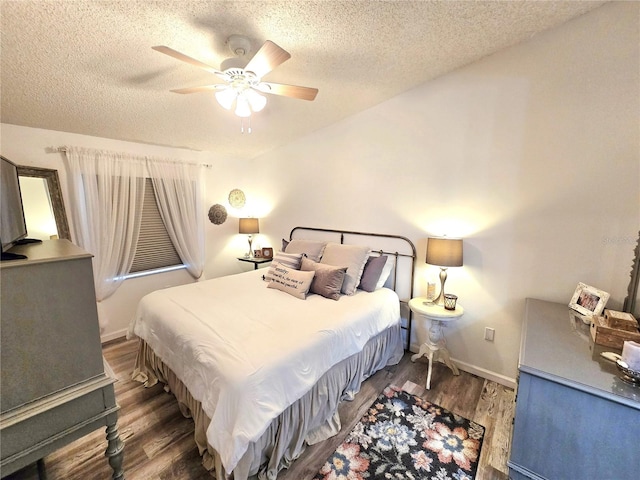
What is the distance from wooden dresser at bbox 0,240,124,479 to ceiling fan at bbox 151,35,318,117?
126cm

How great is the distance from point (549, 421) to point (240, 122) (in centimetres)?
355

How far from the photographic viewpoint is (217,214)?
13.2 feet

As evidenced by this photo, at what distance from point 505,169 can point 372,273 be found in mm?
1498

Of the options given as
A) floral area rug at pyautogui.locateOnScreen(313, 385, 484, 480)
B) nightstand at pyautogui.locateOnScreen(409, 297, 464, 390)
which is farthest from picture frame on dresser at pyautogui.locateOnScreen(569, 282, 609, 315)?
floral area rug at pyautogui.locateOnScreen(313, 385, 484, 480)

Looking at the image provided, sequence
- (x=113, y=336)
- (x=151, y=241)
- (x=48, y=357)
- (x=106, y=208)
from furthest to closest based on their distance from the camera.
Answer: (x=151, y=241)
(x=113, y=336)
(x=106, y=208)
(x=48, y=357)

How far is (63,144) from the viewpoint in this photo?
2678 mm

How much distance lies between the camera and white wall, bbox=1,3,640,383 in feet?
6.11

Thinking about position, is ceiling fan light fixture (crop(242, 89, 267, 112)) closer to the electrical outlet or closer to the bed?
the bed

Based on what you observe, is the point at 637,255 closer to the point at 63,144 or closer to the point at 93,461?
the point at 93,461

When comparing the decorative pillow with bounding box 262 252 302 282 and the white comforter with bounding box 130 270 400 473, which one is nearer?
the white comforter with bounding box 130 270 400 473

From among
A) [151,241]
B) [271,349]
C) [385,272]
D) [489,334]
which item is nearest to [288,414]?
[271,349]

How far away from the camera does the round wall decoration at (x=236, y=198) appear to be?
421cm

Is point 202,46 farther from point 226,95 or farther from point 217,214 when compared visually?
point 217,214

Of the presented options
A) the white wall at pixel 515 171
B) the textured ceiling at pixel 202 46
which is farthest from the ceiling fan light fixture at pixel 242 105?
the white wall at pixel 515 171
